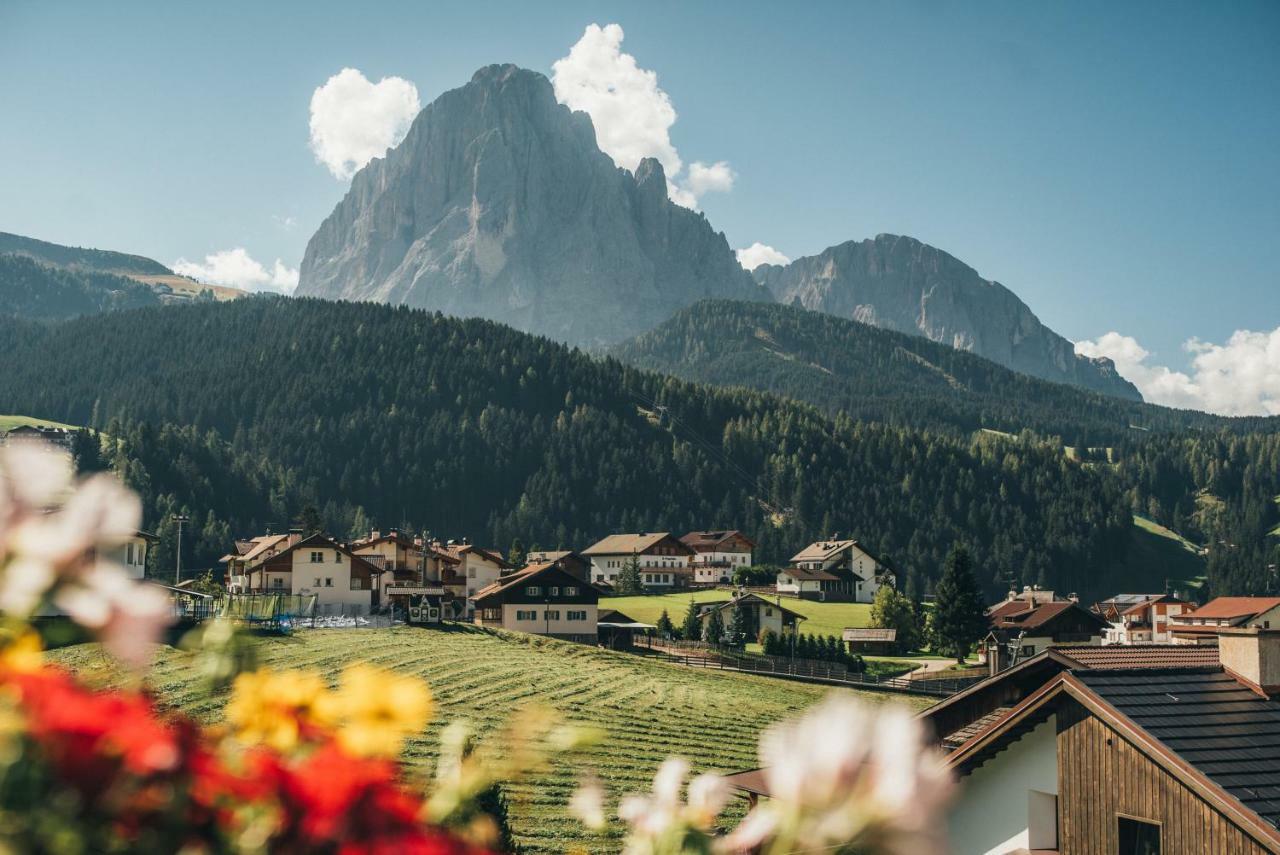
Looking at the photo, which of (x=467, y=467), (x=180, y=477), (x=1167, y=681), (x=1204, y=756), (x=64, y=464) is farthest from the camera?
(x=467, y=467)

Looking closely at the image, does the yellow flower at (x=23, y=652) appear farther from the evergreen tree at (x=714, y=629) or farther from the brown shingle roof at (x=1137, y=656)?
the evergreen tree at (x=714, y=629)

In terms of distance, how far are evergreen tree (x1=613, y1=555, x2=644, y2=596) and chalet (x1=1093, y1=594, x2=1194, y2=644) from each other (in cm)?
4315

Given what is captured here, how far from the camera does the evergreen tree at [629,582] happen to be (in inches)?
4225

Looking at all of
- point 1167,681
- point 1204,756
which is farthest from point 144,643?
point 1167,681

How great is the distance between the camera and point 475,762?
1.21 metres

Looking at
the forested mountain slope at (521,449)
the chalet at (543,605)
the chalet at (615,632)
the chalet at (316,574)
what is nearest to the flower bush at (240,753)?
the chalet at (316,574)

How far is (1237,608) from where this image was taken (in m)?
86.5

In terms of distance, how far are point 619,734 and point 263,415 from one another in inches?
5436

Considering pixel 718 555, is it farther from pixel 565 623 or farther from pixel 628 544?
pixel 565 623

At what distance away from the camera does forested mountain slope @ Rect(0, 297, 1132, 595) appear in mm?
149125

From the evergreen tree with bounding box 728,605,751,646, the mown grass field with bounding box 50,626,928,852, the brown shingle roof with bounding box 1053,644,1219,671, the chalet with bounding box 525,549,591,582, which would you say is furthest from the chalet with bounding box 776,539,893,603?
the brown shingle roof with bounding box 1053,644,1219,671

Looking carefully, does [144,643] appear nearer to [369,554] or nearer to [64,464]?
[64,464]

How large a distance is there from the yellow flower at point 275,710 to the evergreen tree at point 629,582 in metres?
107

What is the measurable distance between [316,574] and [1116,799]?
59.9m
